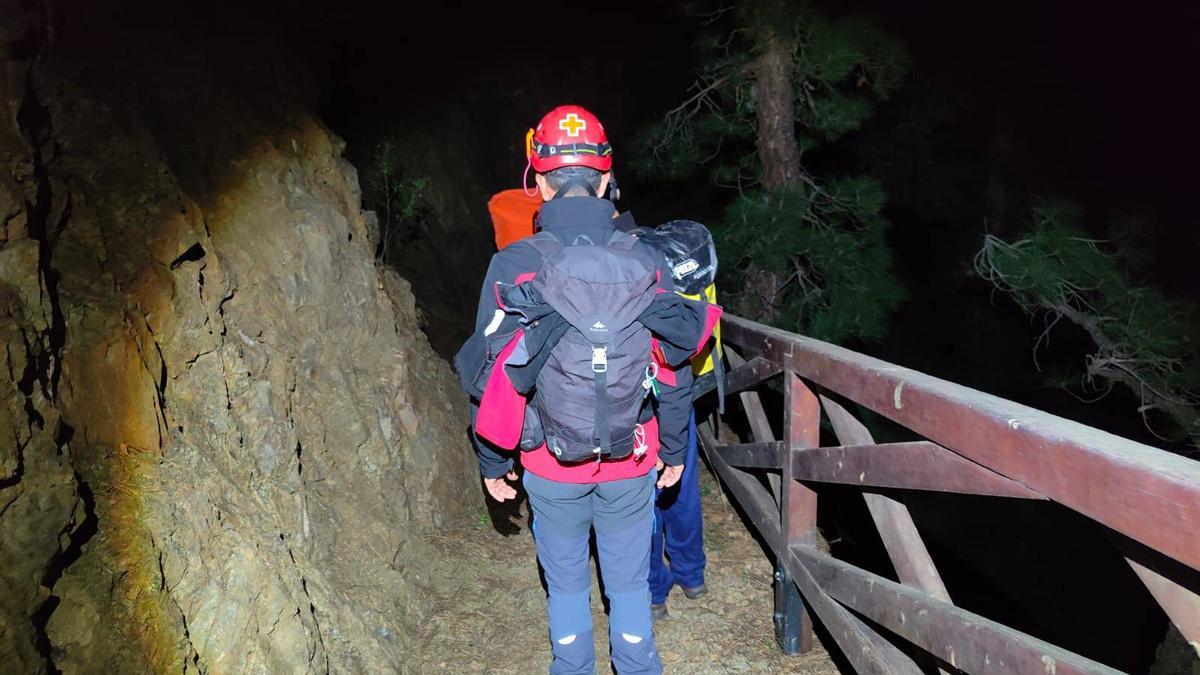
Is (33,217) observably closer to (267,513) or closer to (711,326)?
(267,513)

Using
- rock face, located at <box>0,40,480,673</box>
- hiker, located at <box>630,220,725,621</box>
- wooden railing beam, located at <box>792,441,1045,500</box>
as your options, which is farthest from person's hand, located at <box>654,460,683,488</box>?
rock face, located at <box>0,40,480,673</box>

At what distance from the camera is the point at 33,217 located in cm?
237

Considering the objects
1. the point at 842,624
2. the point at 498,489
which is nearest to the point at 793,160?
the point at 842,624

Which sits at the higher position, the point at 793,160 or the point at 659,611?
the point at 793,160

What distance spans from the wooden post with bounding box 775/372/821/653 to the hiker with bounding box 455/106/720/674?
25.7 inches

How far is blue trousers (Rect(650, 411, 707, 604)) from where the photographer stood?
3637 mm

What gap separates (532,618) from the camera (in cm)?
371

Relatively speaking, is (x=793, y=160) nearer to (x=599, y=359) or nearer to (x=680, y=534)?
(x=680, y=534)

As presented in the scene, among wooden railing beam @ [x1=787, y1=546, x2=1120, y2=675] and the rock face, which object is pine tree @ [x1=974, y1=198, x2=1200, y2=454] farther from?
the rock face

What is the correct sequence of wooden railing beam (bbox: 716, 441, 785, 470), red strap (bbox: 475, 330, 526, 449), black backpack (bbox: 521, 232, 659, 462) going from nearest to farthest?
black backpack (bbox: 521, 232, 659, 462) → red strap (bbox: 475, 330, 526, 449) → wooden railing beam (bbox: 716, 441, 785, 470)

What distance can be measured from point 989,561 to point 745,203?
26.1 feet

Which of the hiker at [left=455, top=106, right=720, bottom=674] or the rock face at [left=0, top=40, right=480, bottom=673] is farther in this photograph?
the hiker at [left=455, top=106, right=720, bottom=674]

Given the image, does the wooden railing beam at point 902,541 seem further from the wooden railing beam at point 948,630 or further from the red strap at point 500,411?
the red strap at point 500,411

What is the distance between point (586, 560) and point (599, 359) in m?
0.90
